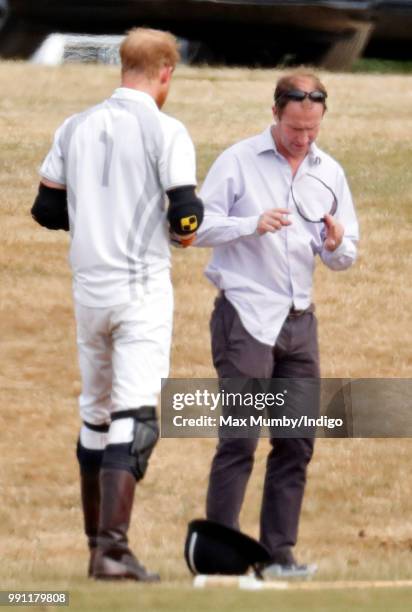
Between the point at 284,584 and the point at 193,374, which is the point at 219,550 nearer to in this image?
the point at 284,584

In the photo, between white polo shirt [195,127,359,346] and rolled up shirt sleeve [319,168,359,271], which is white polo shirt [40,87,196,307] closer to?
white polo shirt [195,127,359,346]

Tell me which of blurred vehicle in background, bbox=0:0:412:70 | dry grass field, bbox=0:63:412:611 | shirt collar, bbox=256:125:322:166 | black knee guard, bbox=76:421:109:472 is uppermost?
shirt collar, bbox=256:125:322:166

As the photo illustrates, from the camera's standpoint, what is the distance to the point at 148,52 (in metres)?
5.78

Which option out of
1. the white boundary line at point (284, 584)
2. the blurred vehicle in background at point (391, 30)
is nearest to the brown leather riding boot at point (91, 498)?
the white boundary line at point (284, 584)

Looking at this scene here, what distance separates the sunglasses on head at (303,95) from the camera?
20.0 ft

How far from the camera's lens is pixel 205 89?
19.4 m

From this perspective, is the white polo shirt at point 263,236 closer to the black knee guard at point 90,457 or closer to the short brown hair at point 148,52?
the short brown hair at point 148,52

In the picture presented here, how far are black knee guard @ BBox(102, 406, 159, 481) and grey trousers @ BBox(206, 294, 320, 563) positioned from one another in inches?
20.4

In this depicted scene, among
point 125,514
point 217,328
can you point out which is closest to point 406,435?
point 217,328

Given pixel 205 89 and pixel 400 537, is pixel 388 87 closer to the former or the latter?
A: pixel 205 89

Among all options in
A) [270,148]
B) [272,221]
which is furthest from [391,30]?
[272,221]

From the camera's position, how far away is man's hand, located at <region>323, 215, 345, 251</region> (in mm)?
6164

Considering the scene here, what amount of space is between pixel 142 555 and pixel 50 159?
2.42 metres

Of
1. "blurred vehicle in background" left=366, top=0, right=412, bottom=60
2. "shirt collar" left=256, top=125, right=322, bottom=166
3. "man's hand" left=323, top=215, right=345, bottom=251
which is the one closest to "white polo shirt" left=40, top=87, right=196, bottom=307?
"shirt collar" left=256, top=125, right=322, bottom=166
